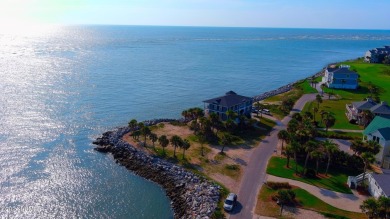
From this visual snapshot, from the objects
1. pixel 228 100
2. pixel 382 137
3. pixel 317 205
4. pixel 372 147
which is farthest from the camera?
pixel 228 100

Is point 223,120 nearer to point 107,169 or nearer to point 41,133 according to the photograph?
point 107,169

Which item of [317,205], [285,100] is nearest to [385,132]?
[317,205]

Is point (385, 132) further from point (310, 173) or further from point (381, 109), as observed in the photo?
point (381, 109)

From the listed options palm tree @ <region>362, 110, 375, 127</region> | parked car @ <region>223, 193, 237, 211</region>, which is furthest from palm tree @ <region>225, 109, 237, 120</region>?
parked car @ <region>223, 193, 237, 211</region>

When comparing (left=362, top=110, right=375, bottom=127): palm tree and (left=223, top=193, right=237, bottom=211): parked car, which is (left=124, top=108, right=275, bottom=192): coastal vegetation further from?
(left=362, top=110, right=375, bottom=127): palm tree

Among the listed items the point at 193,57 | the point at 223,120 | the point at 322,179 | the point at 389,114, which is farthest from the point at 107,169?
the point at 193,57
